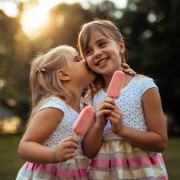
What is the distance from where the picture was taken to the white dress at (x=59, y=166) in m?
2.84

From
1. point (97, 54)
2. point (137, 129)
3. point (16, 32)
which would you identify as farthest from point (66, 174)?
point (16, 32)

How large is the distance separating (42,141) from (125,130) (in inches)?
33.4

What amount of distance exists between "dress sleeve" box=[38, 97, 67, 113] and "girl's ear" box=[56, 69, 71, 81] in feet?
1.08

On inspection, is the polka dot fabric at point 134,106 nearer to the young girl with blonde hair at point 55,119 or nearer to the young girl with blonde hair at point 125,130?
the young girl with blonde hair at point 125,130

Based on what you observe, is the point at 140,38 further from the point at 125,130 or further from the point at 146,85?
the point at 125,130

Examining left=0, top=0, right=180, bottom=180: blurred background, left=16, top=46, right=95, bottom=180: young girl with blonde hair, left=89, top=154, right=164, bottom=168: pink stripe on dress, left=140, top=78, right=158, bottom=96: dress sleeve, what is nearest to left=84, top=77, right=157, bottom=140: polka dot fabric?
left=140, top=78, right=158, bottom=96: dress sleeve

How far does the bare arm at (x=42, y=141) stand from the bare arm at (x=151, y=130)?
0.57m

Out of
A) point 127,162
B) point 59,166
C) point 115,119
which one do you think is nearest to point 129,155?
point 127,162

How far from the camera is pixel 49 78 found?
321 cm

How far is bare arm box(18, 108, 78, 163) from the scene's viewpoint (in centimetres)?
242

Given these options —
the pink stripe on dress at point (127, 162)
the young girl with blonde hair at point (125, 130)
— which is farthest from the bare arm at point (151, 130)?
the pink stripe on dress at point (127, 162)

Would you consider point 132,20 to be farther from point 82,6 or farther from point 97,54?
point 97,54

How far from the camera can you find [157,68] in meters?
21.9

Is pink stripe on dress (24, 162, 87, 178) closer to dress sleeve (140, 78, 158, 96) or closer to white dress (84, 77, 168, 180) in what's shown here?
white dress (84, 77, 168, 180)
